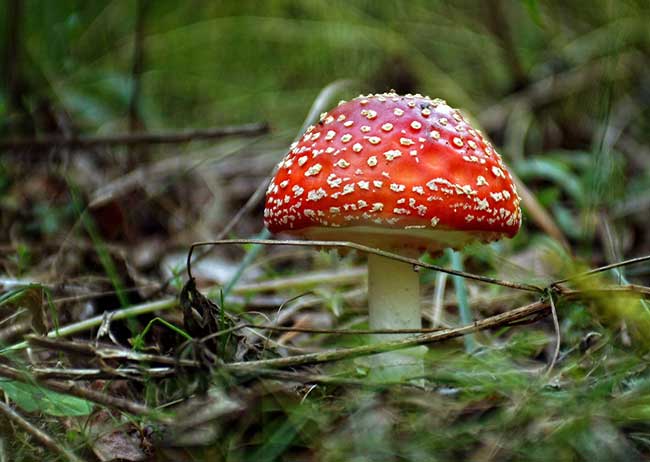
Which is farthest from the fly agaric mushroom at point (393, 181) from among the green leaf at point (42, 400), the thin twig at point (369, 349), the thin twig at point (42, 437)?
the thin twig at point (42, 437)

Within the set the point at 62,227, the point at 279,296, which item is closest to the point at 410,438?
the point at 279,296

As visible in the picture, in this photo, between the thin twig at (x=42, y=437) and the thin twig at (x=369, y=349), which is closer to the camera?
the thin twig at (x=42, y=437)

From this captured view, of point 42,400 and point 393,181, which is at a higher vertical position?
point 393,181

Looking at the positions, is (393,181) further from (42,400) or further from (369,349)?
(42,400)

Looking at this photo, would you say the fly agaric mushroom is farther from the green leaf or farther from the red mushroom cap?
the green leaf

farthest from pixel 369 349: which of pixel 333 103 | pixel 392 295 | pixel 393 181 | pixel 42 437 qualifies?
pixel 333 103

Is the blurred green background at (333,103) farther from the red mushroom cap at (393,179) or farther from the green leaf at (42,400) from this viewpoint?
the red mushroom cap at (393,179)
